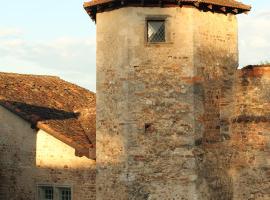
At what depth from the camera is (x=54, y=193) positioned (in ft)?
53.4

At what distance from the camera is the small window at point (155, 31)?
13312 millimetres

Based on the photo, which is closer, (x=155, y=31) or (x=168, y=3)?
(x=168, y=3)

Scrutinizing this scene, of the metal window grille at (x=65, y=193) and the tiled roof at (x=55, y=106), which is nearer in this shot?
the metal window grille at (x=65, y=193)

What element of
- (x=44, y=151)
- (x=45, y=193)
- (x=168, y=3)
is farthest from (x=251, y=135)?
(x=45, y=193)

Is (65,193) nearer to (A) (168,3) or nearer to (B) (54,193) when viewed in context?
(B) (54,193)

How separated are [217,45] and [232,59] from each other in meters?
0.73

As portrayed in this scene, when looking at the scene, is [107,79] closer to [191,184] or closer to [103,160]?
[103,160]

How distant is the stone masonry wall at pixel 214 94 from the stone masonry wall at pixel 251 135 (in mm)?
221

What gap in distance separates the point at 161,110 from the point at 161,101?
24cm

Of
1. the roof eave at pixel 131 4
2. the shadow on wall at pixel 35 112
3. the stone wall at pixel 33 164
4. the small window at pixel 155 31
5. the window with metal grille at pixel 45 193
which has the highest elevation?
the roof eave at pixel 131 4

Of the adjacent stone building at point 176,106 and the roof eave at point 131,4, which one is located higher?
the roof eave at point 131,4

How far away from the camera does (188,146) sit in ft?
42.1

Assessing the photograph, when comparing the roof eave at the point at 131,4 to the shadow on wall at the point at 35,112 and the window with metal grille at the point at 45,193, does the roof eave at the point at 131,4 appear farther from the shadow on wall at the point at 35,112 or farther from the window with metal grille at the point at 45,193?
the window with metal grille at the point at 45,193

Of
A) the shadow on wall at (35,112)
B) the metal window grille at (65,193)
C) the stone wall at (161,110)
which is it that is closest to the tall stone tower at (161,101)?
the stone wall at (161,110)
